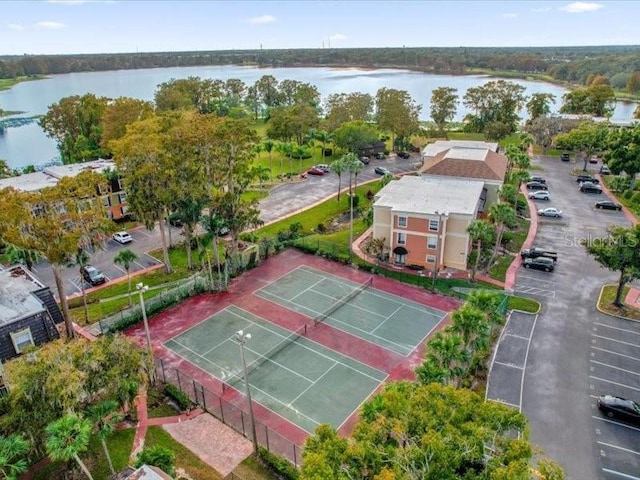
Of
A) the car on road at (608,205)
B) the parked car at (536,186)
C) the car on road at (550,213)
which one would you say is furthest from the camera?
the parked car at (536,186)

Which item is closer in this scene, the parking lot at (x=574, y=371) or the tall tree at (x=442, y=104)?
the parking lot at (x=574, y=371)

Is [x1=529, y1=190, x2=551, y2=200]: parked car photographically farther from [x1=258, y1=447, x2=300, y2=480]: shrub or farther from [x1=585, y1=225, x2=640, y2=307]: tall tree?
[x1=258, y1=447, x2=300, y2=480]: shrub

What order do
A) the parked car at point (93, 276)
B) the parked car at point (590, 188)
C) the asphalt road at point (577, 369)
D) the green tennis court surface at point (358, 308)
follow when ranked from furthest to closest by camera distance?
1. the parked car at point (590, 188)
2. the parked car at point (93, 276)
3. the green tennis court surface at point (358, 308)
4. the asphalt road at point (577, 369)

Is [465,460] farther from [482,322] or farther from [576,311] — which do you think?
[576,311]

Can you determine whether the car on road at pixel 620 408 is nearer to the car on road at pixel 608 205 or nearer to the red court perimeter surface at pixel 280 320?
the red court perimeter surface at pixel 280 320

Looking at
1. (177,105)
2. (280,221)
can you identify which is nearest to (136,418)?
(280,221)

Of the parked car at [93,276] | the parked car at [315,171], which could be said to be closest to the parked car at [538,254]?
the parked car at [315,171]
